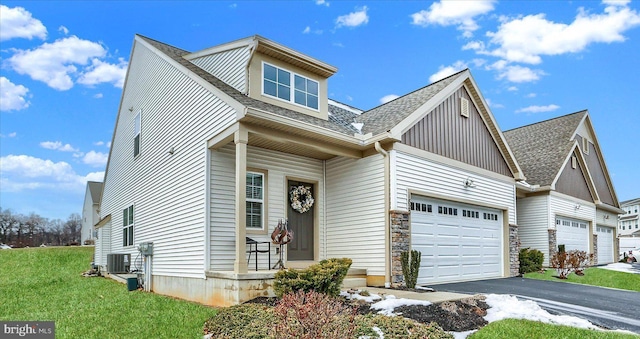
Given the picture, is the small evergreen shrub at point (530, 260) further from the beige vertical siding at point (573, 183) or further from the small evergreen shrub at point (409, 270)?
the small evergreen shrub at point (409, 270)

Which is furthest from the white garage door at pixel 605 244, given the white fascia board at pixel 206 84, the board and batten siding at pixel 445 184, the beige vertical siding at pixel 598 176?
the white fascia board at pixel 206 84

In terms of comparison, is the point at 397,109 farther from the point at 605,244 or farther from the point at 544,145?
the point at 605,244

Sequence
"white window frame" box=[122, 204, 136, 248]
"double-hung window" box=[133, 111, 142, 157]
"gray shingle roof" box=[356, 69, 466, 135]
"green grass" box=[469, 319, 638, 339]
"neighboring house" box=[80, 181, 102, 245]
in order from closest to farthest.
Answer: "green grass" box=[469, 319, 638, 339] → "gray shingle roof" box=[356, 69, 466, 135] → "white window frame" box=[122, 204, 136, 248] → "double-hung window" box=[133, 111, 142, 157] → "neighboring house" box=[80, 181, 102, 245]

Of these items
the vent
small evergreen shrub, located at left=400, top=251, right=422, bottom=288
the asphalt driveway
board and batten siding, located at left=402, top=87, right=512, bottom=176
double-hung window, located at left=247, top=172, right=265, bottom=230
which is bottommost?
the asphalt driveway

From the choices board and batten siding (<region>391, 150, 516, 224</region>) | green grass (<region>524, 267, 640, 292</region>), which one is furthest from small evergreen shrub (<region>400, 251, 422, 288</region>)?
green grass (<region>524, 267, 640, 292</region>)

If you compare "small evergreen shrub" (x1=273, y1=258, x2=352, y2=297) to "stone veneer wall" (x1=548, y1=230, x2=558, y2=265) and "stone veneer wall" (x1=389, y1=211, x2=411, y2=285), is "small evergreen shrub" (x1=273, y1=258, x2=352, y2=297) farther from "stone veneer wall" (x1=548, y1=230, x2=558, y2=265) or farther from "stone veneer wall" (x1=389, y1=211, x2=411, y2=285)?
"stone veneer wall" (x1=548, y1=230, x2=558, y2=265)

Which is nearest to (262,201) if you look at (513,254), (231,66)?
(231,66)

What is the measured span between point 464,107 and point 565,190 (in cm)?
879

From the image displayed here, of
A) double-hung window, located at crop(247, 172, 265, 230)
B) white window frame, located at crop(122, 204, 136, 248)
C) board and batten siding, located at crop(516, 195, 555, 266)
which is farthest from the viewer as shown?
board and batten siding, located at crop(516, 195, 555, 266)

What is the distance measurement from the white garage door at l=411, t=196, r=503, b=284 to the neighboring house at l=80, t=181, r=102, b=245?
31.8 meters

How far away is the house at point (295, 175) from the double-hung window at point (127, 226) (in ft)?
2.70

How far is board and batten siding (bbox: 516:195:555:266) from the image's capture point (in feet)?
57.5

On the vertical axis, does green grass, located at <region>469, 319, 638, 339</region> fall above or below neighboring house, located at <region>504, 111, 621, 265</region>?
below

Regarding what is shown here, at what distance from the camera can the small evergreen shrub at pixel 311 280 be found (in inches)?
295
